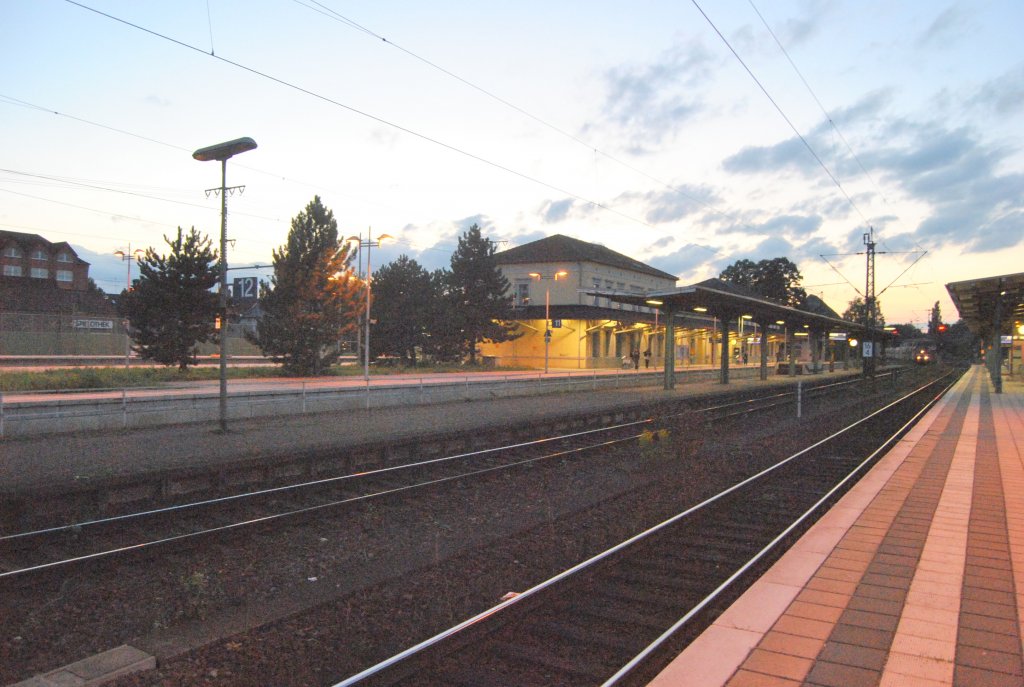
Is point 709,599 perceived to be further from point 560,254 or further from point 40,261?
point 40,261

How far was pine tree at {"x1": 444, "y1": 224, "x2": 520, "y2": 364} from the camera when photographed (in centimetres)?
5406

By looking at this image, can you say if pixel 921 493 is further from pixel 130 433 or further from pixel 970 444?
pixel 130 433

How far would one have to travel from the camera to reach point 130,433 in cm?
1692

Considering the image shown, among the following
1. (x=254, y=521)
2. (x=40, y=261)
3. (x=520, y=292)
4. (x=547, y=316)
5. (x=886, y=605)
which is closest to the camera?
(x=886, y=605)

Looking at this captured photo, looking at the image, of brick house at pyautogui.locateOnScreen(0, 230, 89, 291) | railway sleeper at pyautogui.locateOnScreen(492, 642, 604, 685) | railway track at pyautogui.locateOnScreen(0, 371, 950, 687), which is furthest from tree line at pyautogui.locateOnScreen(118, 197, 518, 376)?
Answer: brick house at pyautogui.locateOnScreen(0, 230, 89, 291)

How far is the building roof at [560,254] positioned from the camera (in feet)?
211

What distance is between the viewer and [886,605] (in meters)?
5.82

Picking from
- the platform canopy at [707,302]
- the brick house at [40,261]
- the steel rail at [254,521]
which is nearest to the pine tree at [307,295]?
the platform canopy at [707,302]

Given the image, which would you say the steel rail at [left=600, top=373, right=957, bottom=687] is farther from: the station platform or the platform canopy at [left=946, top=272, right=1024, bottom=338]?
the platform canopy at [left=946, top=272, right=1024, bottom=338]

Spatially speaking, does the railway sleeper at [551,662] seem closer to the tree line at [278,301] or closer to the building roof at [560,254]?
the tree line at [278,301]

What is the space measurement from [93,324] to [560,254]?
1450 inches

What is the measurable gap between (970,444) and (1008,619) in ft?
42.6

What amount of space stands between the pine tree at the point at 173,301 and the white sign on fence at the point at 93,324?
384cm

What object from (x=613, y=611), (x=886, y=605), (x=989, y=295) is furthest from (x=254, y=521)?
(x=989, y=295)
